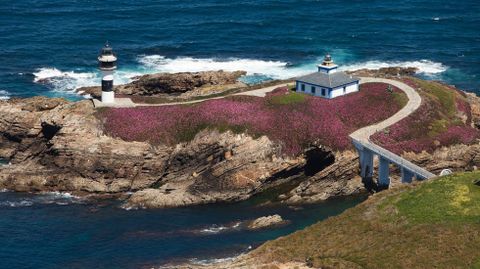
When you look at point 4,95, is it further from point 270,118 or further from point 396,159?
point 396,159

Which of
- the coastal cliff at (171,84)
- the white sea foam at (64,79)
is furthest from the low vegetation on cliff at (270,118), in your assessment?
the white sea foam at (64,79)

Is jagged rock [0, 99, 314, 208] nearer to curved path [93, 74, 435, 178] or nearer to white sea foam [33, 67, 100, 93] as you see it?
curved path [93, 74, 435, 178]

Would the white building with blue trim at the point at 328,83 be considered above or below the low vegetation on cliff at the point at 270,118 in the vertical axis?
above

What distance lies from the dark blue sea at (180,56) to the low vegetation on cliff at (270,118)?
985 centimetres

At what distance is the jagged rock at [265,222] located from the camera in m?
92.0

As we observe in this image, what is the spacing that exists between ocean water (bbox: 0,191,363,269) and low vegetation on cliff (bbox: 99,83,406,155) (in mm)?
9427

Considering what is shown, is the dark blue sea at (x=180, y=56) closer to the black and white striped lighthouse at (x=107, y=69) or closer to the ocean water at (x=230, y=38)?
the ocean water at (x=230, y=38)

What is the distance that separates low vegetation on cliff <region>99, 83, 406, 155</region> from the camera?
10481 cm

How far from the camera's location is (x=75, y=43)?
158m

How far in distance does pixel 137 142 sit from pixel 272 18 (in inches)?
2993

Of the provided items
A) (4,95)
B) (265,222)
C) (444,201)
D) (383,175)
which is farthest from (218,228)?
(4,95)

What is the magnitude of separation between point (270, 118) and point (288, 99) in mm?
5079

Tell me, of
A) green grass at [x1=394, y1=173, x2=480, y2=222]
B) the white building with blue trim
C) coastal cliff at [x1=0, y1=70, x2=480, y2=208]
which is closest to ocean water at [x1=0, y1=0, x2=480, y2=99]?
the white building with blue trim

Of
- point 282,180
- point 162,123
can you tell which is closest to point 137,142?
point 162,123
